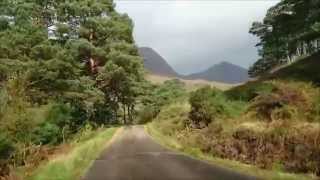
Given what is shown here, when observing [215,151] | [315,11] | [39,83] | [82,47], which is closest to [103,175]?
[215,151]

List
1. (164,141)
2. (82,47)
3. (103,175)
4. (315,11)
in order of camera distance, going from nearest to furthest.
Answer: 1. (103,175)
2. (164,141)
3. (315,11)
4. (82,47)

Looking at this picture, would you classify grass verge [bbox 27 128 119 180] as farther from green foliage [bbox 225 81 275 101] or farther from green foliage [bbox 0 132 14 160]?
green foliage [bbox 225 81 275 101]

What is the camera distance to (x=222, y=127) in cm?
3322

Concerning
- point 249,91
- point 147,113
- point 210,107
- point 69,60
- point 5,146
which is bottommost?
point 5,146

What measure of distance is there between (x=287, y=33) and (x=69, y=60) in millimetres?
23949

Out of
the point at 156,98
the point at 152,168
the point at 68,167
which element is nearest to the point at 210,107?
the point at 152,168

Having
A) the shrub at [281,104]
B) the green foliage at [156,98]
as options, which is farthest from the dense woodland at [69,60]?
the shrub at [281,104]

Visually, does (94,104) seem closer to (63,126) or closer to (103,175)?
(63,126)

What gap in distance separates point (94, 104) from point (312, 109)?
140ft

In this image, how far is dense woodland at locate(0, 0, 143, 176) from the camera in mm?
57616

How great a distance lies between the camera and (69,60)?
210ft

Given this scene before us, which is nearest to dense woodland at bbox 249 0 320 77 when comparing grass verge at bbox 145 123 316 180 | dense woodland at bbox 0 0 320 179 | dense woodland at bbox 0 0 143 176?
dense woodland at bbox 0 0 320 179

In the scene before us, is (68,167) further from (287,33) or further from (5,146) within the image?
(287,33)

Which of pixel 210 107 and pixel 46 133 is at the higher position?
pixel 210 107
